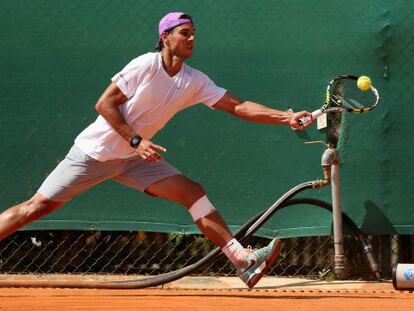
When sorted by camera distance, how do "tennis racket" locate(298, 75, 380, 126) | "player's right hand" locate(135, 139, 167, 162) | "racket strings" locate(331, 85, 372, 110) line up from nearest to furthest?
"player's right hand" locate(135, 139, 167, 162), "tennis racket" locate(298, 75, 380, 126), "racket strings" locate(331, 85, 372, 110)

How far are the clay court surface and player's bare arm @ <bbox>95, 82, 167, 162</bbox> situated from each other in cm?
78

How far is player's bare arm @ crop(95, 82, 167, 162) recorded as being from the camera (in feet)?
18.0

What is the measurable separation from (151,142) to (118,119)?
226 mm

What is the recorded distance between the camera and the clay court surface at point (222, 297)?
551cm

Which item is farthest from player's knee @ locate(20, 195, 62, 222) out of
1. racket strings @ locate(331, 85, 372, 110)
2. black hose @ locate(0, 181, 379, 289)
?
racket strings @ locate(331, 85, 372, 110)

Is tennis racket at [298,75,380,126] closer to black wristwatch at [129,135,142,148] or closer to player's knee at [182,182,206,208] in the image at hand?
player's knee at [182,182,206,208]

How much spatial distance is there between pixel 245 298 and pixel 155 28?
1.95 metres

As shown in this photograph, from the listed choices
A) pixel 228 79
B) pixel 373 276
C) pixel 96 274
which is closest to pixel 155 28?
pixel 228 79

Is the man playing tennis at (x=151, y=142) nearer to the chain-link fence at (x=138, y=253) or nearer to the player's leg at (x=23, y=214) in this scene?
the player's leg at (x=23, y=214)

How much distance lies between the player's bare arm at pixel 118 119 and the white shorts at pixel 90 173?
0.97 feet

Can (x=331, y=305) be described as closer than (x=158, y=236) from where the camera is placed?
Yes

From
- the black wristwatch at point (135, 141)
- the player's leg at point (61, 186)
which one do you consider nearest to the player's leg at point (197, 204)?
the player's leg at point (61, 186)

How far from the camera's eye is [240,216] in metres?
7.02

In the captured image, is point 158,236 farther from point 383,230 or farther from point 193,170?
point 383,230
